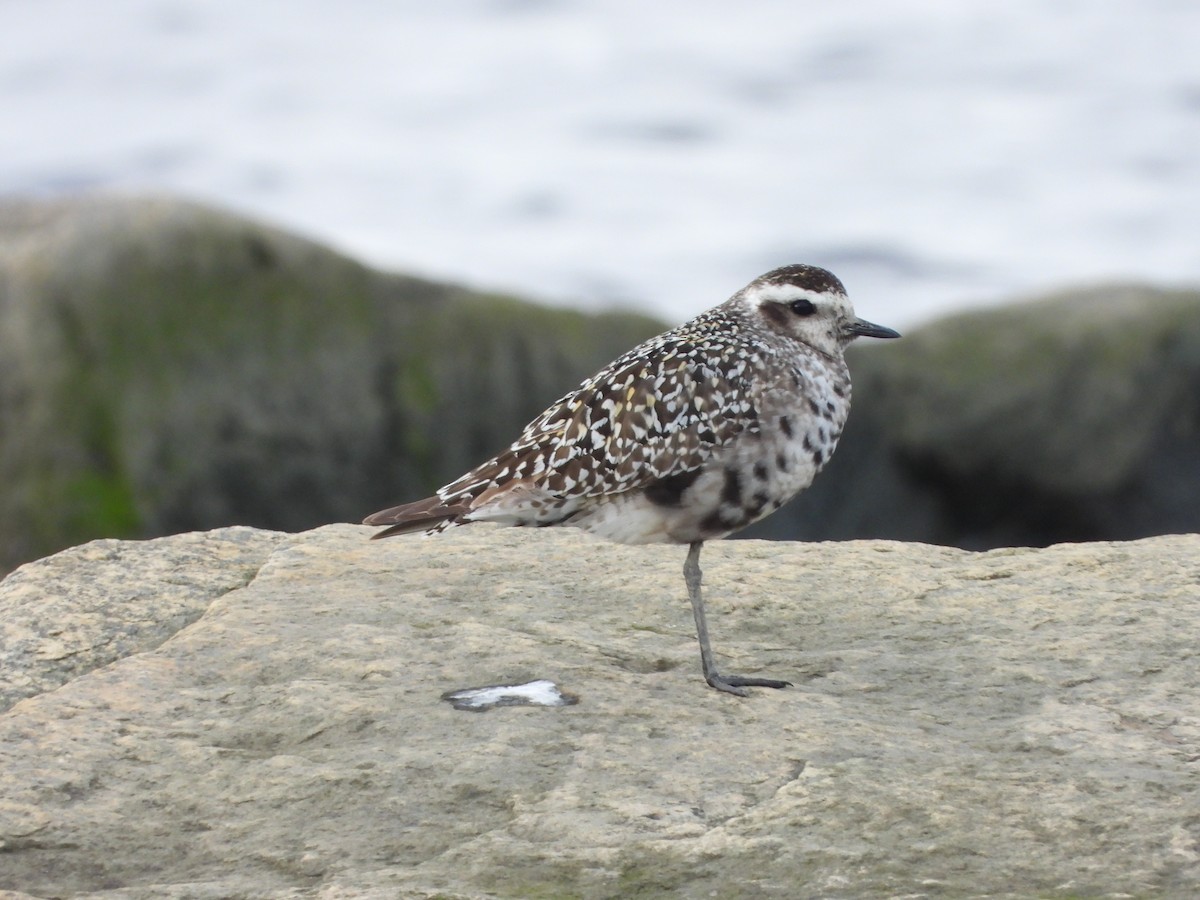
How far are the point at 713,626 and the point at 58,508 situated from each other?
6.39 m

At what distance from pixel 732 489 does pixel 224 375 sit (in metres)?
6.43

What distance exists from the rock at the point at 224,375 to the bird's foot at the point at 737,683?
6.26m

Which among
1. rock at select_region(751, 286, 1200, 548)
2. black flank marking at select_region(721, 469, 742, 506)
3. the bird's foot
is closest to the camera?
the bird's foot

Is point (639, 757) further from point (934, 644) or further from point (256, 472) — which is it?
point (256, 472)

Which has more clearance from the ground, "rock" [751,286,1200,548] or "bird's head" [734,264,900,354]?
"bird's head" [734,264,900,354]

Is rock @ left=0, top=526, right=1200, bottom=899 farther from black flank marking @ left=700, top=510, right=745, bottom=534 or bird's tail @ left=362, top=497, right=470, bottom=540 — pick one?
black flank marking @ left=700, top=510, right=745, bottom=534

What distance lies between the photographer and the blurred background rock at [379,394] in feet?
41.2

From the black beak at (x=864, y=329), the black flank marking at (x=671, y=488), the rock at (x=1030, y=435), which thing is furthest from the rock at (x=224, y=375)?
the black flank marking at (x=671, y=488)

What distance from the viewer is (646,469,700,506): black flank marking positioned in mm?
7215

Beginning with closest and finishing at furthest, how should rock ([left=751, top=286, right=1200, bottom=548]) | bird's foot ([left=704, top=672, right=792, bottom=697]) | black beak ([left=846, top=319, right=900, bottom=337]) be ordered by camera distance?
bird's foot ([left=704, top=672, right=792, bottom=697]) < black beak ([left=846, top=319, right=900, bottom=337]) < rock ([left=751, top=286, right=1200, bottom=548])

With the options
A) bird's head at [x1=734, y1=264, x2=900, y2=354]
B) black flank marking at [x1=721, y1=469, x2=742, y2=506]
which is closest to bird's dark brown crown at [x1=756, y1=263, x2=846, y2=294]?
bird's head at [x1=734, y1=264, x2=900, y2=354]

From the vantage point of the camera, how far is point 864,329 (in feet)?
26.3

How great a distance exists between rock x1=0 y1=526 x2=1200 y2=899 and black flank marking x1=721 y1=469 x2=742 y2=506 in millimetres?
617

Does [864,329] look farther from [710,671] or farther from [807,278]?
[710,671]
